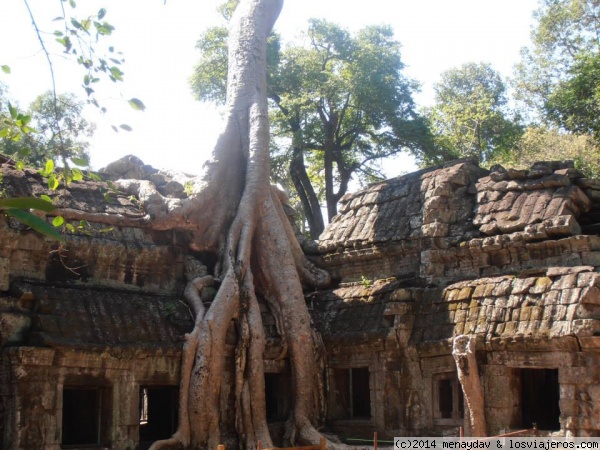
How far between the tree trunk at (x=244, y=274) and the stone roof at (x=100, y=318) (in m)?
0.40

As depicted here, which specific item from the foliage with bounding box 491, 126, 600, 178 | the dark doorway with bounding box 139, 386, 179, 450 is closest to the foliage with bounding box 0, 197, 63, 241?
the dark doorway with bounding box 139, 386, 179, 450

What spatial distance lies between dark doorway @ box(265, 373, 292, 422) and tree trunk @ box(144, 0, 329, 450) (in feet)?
1.90

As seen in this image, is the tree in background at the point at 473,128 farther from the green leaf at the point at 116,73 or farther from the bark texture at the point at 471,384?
the green leaf at the point at 116,73

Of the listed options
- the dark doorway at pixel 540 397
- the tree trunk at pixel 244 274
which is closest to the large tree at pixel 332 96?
the tree trunk at pixel 244 274

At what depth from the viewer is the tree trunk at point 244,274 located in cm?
1148

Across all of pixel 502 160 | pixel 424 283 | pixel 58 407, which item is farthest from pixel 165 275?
pixel 502 160

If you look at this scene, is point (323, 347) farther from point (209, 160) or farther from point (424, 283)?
point (209, 160)

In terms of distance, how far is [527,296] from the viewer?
34.9ft

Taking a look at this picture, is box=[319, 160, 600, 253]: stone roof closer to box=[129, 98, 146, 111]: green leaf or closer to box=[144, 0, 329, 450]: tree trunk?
box=[144, 0, 329, 450]: tree trunk

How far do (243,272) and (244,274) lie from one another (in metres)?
0.04

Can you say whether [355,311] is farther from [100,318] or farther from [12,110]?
[12,110]

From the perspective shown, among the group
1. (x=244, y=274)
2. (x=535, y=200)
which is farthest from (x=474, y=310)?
(x=244, y=274)

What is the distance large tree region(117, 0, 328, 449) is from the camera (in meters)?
11.5

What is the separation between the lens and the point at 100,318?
11266 mm
